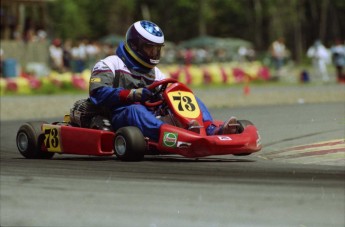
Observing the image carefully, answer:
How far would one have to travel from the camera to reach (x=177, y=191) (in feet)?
23.3

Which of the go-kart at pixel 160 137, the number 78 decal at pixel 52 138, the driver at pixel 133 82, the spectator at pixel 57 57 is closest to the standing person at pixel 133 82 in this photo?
the driver at pixel 133 82

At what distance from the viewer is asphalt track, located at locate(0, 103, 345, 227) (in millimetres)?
6023

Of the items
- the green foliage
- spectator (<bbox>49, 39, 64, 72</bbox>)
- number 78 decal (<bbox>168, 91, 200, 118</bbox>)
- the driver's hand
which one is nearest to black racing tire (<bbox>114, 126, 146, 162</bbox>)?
the driver's hand

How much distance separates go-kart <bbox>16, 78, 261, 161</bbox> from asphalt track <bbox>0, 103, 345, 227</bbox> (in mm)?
132

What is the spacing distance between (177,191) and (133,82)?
3.01 meters

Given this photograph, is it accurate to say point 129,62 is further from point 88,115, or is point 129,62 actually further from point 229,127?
point 229,127

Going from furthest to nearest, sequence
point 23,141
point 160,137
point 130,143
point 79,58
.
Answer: point 79,58, point 23,141, point 160,137, point 130,143

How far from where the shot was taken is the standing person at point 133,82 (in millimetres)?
9391

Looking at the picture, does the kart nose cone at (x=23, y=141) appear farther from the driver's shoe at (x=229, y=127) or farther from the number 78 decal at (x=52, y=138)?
the driver's shoe at (x=229, y=127)

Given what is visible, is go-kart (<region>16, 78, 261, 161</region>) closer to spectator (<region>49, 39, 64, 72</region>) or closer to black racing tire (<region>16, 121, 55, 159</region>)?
black racing tire (<region>16, 121, 55, 159</region>)

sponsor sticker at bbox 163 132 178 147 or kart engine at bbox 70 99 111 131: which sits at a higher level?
kart engine at bbox 70 99 111 131

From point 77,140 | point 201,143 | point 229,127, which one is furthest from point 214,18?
point 201,143

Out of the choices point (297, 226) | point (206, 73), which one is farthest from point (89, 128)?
point (206, 73)

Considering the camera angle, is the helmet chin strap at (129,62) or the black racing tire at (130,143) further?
the helmet chin strap at (129,62)
